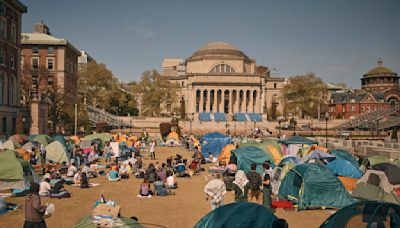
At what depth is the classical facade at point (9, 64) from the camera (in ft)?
132

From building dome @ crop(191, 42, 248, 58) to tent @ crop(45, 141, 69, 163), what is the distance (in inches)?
3221

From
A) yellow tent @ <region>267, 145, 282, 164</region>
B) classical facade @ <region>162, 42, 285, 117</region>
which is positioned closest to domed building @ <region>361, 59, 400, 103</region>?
classical facade @ <region>162, 42, 285, 117</region>

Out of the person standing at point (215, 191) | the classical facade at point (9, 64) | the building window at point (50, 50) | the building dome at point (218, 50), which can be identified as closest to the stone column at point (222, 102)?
the building dome at point (218, 50)

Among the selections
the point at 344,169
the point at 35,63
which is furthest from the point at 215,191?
the point at 35,63

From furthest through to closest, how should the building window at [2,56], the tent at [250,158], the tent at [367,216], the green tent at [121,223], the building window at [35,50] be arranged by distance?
1. the building window at [35,50]
2. the building window at [2,56]
3. the tent at [250,158]
4. the green tent at [121,223]
5. the tent at [367,216]

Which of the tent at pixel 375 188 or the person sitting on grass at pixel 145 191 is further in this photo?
the person sitting on grass at pixel 145 191

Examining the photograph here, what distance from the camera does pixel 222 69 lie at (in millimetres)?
102062

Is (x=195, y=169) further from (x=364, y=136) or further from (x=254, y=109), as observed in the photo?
(x=254, y=109)

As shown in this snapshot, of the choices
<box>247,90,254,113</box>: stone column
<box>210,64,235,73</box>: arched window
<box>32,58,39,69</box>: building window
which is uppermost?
<box>210,64,235,73</box>: arched window

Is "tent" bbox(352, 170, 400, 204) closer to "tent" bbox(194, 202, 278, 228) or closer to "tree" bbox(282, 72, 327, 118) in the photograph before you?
"tent" bbox(194, 202, 278, 228)

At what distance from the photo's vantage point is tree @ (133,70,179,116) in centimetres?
7634

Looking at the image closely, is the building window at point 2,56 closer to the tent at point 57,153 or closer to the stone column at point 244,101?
the tent at point 57,153

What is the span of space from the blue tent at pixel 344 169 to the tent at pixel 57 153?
17365 mm

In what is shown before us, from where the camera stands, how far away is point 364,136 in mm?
57469
